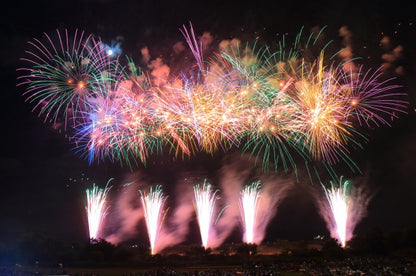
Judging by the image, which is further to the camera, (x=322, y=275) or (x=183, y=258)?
(x=183, y=258)

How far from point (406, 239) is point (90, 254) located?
4689 centimetres

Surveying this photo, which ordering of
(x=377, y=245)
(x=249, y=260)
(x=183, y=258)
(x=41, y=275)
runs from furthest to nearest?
(x=377, y=245), (x=183, y=258), (x=249, y=260), (x=41, y=275)

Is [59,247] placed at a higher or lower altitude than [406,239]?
higher

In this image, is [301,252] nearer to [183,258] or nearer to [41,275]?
[183,258]

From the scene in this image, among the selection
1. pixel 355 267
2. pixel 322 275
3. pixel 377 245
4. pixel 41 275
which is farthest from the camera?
pixel 377 245

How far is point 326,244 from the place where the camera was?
53.9 meters

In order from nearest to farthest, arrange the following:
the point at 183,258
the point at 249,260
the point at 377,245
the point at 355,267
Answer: the point at 355,267 → the point at 249,260 → the point at 183,258 → the point at 377,245

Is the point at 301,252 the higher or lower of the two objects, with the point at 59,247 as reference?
lower

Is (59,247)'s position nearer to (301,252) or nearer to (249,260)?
(249,260)

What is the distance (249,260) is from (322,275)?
18987mm

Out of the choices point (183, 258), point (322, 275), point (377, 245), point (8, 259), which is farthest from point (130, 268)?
point (377, 245)

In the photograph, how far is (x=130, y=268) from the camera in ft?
161

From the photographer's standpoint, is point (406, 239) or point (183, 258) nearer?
point (183, 258)

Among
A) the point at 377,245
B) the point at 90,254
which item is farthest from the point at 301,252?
the point at 90,254
